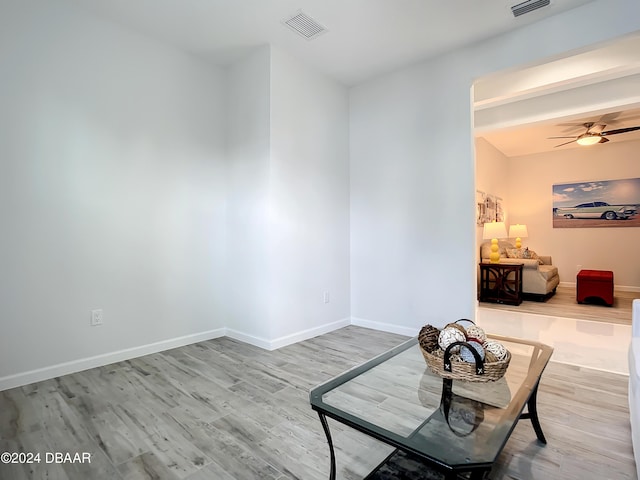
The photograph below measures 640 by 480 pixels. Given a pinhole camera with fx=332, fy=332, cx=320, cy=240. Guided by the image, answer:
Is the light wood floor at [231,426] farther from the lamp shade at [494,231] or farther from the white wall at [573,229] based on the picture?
the white wall at [573,229]

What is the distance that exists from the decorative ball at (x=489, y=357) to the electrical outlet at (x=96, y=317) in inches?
110

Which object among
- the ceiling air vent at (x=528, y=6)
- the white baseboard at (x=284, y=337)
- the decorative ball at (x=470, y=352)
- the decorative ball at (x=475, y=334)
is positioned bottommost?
the white baseboard at (x=284, y=337)

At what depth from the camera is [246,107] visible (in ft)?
11.0

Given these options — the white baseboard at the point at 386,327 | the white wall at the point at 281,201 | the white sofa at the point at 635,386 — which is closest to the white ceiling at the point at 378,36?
the white wall at the point at 281,201

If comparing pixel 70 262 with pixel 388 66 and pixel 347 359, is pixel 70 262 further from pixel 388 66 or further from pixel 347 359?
pixel 388 66

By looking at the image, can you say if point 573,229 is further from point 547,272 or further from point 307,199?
point 307,199

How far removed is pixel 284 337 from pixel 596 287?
4927mm

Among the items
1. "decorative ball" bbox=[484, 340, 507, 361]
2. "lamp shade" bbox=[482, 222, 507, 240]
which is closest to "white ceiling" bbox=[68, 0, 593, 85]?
"decorative ball" bbox=[484, 340, 507, 361]

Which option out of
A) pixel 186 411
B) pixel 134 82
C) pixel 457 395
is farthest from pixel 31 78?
pixel 457 395

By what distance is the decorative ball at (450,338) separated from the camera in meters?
1.41

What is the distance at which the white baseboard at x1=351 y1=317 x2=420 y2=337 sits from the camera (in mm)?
3460

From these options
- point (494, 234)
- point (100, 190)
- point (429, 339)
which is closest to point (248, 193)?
point (100, 190)

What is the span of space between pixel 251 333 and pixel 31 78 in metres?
2.65

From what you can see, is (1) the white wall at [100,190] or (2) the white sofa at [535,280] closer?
(1) the white wall at [100,190]
